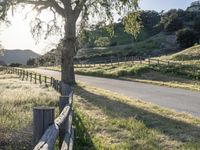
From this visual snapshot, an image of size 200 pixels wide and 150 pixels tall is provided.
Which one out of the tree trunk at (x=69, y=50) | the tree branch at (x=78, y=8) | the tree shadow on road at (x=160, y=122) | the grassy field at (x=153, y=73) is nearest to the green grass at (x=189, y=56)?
the grassy field at (x=153, y=73)

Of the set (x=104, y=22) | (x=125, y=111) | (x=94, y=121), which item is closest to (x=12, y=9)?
(x=104, y=22)

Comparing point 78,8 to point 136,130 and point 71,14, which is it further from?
point 136,130

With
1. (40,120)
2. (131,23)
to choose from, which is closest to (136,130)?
(40,120)

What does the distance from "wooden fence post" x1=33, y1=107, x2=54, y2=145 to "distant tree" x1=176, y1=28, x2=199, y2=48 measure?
95.4 m

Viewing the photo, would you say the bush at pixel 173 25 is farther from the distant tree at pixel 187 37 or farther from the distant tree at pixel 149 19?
the distant tree at pixel 149 19

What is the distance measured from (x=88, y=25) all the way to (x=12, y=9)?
21.2 ft

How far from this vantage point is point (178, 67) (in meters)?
53.2

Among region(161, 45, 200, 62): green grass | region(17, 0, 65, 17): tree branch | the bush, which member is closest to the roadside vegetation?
region(161, 45, 200, 62): green grass

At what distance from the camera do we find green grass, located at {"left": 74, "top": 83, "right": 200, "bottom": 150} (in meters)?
11.8

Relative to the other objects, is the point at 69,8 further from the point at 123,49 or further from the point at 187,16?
the point at 187,16

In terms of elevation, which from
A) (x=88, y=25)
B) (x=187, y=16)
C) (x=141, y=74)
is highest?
(x=187, y=16)

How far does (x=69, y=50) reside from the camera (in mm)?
37188

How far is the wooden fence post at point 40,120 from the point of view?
5754 millimetres

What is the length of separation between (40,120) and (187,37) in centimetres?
9799
